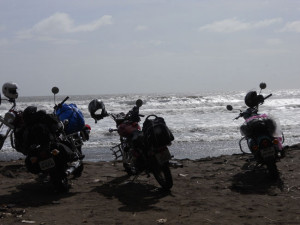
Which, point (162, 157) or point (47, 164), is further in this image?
point (162, 157)

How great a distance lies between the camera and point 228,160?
9.16 metres

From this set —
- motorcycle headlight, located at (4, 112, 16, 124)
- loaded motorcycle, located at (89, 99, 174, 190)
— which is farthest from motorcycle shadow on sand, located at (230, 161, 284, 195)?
motorcycle headlight, located at (4, 112, 16, 124)

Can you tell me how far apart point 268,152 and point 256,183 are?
53cm

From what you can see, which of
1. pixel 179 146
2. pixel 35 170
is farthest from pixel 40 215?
pixel 179 146

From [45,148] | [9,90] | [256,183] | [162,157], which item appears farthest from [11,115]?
[256,183]

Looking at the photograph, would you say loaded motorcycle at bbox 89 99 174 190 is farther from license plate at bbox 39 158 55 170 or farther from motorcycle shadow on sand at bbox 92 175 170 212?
license plate at bbox 39 158 55 170

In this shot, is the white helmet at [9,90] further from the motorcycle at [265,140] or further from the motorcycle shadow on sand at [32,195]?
the motorcycle at [265,140]

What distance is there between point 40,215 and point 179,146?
9021 millimetres

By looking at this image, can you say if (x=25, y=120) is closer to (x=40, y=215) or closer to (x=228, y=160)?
(x=40, y=215)

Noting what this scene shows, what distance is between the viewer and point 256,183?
6.81 metres

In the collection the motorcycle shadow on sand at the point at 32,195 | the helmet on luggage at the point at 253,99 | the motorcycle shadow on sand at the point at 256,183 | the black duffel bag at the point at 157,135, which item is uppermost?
the helmet on luggage at the point at 253,99

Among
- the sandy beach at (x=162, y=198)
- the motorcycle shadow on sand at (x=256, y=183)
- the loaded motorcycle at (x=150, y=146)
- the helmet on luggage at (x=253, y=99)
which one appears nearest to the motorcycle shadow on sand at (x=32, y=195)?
the sandy beach at (x=162, y=198)

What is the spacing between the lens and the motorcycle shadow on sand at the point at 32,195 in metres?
5.77

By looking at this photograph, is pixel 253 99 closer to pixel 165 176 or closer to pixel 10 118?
pixel 165 176
